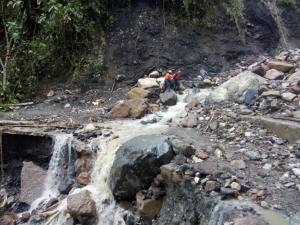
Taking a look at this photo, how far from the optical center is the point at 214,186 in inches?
162

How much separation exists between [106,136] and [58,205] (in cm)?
119

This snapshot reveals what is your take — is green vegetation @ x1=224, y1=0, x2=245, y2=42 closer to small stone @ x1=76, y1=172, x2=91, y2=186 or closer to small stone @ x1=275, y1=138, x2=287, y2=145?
small stone @ x1=275, y1=138, x2=287, y2=145

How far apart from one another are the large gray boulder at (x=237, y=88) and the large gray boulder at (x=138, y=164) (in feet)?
5.15

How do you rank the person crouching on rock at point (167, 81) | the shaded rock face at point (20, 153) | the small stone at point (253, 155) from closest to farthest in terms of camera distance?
the small stone at point (253, 155) → the shaded rock face at point (20, 153) → the person crouching on rock at point (167, 81)

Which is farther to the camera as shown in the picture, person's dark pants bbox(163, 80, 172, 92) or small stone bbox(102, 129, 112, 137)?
person's dark pants bbox(163, 80, 172, 92)

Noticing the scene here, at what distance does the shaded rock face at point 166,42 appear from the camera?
792cm

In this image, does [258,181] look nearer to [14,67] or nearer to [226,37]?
[226,37]

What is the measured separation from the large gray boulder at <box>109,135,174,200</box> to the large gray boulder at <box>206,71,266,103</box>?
5.15 feet

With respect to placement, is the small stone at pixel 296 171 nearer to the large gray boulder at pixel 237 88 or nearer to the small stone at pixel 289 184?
the small stone at pixel 289 184

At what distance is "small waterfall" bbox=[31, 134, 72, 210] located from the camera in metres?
5.87

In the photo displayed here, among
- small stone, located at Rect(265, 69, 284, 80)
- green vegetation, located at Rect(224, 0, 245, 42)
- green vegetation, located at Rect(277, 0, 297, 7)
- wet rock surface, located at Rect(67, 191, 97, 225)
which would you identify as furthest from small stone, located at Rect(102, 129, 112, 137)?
green vegetation, located at Rect(277, 0, 297, 7)

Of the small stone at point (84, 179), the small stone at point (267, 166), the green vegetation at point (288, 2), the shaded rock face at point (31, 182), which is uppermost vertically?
the green vegetation at point (288, 2)

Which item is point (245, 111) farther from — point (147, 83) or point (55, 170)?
point (55, 170)

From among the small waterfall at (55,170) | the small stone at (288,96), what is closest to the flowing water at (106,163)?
the small waterfall at (55,170)
